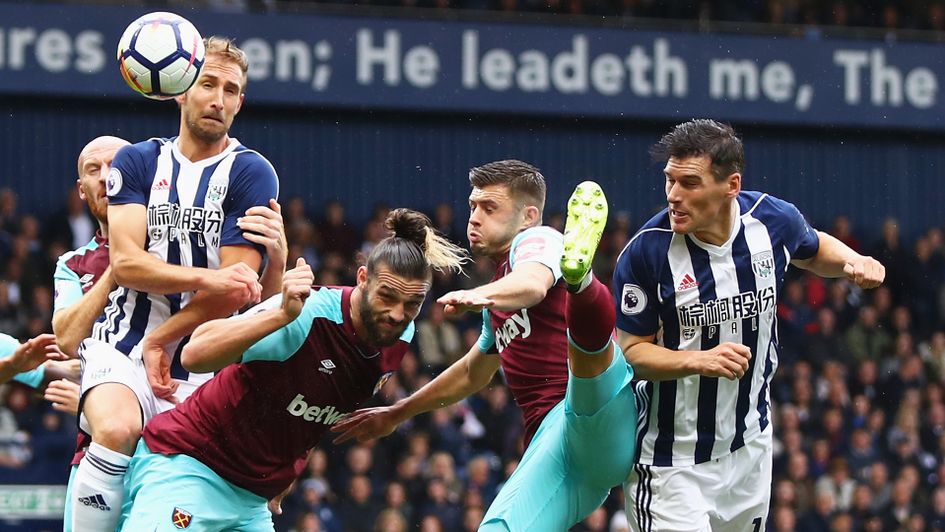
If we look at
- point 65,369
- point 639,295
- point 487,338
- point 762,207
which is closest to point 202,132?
point 487,338

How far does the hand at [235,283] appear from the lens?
255 inches

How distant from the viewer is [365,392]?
21.1ft

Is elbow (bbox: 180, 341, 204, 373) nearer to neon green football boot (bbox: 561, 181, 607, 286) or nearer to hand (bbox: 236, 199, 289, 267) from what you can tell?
hand (bbox: 236, 199, 289, 267)

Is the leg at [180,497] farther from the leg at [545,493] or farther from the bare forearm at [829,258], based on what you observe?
the bare forearm at [829,258]

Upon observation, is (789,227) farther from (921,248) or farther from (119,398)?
(921,248)

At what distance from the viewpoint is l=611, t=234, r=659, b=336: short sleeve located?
6.36 m

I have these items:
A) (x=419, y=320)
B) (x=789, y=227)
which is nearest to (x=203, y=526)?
(x=789, y=227)

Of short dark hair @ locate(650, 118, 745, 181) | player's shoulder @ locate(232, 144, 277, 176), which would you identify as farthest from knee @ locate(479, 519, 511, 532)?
player's shoulder @ locate(232, 144, 277, 176)

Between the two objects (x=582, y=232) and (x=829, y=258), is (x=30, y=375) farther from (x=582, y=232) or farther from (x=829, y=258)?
(x=829, y=258)

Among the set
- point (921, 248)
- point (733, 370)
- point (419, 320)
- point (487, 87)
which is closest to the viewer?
point (733, 370)

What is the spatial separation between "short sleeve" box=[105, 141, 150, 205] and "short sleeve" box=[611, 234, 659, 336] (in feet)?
7.72

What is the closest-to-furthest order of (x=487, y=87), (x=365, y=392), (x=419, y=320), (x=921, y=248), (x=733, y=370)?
(x=733, y=370), (x=365, y=392), (x=419, y=320), (x=487, y=87), (x=921, y=248)

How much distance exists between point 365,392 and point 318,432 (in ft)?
0.95

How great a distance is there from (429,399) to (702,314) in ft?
5.15
